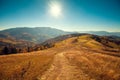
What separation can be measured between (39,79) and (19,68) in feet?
33.6

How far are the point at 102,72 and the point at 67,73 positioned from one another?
24.9ft

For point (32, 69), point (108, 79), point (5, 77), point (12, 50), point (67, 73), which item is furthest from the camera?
point (12, 50)

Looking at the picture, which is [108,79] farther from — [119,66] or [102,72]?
[119,66]

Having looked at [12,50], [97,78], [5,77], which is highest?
[97,78]

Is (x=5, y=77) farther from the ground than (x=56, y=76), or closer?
closer

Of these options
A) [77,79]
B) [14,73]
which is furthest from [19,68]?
[77,79]

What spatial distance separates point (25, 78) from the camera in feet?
80.9

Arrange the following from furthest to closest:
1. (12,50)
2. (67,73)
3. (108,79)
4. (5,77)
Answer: (12,50) → (5,77) → (67,73) → (108,79)

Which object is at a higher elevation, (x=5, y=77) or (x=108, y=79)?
(x=108, y=79)

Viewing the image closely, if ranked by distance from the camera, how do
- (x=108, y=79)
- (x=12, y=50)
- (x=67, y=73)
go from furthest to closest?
(x=12, y=50) → (x=67, y=73) → (x=108, y=79)

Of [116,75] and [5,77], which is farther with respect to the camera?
[5,77]

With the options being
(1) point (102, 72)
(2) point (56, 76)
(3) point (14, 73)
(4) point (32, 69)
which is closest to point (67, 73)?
(2) point (56, 76)

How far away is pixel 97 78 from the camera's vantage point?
2195 centimetres

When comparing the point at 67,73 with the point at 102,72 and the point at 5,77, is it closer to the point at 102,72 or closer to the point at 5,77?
the point at 102,72
